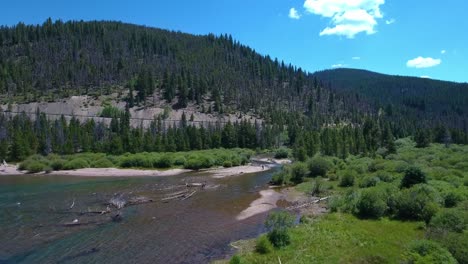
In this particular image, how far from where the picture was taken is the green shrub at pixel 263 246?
31.9 m

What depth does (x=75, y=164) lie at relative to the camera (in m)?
109

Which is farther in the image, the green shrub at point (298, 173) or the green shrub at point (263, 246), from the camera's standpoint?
the green shrub at point (298, 173)

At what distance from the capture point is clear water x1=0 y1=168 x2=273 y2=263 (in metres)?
33.8

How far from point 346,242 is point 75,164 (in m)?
93.2

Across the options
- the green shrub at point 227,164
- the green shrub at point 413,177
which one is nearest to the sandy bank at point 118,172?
the green shrub at point 227,164

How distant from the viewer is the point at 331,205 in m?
48.1

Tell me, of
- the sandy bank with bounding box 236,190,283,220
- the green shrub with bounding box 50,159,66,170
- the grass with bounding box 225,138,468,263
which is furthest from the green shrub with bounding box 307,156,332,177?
the green shrub with bounding box 50,159,66,170

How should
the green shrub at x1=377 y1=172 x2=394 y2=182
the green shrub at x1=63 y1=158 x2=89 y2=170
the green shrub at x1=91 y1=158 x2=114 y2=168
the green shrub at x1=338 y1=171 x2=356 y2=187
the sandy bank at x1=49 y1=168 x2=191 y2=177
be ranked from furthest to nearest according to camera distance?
the green shrub at x1=91 y1=158 x2=114 y2=168, the green shrub at x1=63 y1=158 x2=89 y2=170, the sandy bank at x1=49 y1=168 x2=191 y2=177, the green shrub at x1=338 y1=171 x2=356 y2=187, the green shrub at x1=377 y1=172 x2=394 y2=182

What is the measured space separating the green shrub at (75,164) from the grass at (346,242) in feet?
282

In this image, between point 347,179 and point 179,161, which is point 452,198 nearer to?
point 347,179

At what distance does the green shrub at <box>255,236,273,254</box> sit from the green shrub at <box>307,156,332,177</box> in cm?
5145

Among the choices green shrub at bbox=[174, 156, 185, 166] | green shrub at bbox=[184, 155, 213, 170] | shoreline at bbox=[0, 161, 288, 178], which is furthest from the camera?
green shrub at bbox=[174, 156, 185, 166]

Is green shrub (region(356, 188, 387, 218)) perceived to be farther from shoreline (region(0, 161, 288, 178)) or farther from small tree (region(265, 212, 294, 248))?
shoreline (region(0, 161, 288, 178))

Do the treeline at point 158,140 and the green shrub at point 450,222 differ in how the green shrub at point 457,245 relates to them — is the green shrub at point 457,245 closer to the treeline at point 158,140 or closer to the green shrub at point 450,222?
the green shrub at point 450,222
